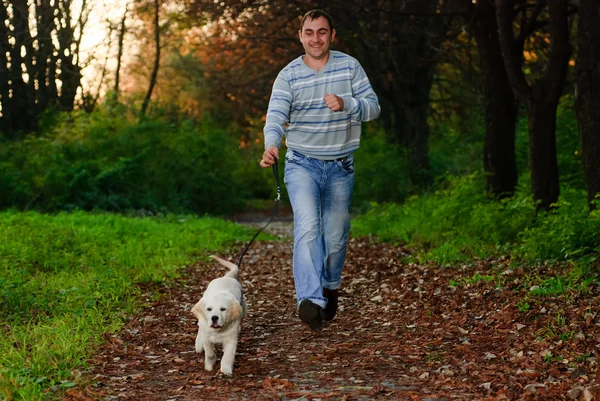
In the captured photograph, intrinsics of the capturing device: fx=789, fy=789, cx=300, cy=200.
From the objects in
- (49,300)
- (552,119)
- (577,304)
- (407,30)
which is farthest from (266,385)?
(407,30)

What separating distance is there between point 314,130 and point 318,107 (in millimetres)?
191

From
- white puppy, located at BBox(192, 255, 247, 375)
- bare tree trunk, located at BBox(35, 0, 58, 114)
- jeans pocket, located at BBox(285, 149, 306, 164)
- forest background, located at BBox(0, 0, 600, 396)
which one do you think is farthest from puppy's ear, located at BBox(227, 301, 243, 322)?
bare tree trunk, located at BBox(35, 0, 58, 114)

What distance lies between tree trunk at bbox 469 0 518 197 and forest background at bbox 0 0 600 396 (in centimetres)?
3

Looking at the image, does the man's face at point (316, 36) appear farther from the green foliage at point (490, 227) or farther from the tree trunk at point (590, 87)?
the tree trunk at point (590, 87)

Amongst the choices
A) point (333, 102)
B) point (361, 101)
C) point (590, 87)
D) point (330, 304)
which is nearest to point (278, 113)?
point (333, 102)

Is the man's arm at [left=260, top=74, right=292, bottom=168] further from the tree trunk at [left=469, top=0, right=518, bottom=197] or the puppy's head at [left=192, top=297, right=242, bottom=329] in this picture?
the tree trunk at [left=469, top=0, right=518, bottom=197]

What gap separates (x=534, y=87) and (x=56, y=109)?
17.1 m

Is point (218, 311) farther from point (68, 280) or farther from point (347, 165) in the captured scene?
point (68, 280)

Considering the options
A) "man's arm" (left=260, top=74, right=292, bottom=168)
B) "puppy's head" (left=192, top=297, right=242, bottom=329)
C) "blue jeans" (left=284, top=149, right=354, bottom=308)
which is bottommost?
"puppy's head" (left=192, top=297, right=242, bottom=329)

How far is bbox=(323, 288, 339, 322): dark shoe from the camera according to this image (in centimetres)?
709

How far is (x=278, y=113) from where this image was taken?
20.9 ft

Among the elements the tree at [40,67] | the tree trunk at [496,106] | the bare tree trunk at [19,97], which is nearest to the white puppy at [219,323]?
the tree trunk at [496,106]

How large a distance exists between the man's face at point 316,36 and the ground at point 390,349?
2.40 meters

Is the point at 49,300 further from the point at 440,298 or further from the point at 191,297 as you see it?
the point at 440,298
